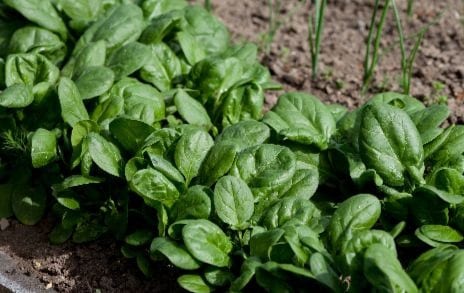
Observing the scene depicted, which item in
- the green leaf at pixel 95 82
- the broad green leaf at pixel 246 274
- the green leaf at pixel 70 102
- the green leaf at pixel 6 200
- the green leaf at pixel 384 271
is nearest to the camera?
the green leaf at pixel 384 271

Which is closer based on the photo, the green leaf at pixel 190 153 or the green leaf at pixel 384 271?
the green leaf at pixel 384 271

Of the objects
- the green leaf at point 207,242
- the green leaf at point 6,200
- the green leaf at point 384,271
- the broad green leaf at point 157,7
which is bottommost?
the green leaf at point 6,200

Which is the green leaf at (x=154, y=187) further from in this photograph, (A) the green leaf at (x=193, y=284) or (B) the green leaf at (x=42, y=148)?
(B) the green leaf at (x=42, y=148)

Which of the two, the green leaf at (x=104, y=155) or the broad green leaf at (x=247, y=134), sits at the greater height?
the broad green leaf at (x=247, y=134)

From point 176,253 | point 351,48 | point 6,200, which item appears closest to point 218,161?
point 176,253

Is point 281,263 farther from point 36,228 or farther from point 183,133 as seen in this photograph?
point 36,228

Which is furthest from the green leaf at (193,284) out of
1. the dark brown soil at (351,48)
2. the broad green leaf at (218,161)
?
the dark brown soil at (351,48)

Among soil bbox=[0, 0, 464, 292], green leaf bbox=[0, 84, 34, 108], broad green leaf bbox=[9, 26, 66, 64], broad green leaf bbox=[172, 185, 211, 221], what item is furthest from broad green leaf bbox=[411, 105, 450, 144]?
broad green leaf bbox=[9, 26, 66, 64]
